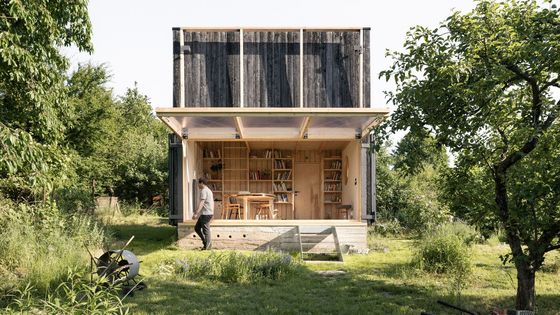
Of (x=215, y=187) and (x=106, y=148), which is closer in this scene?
(x=215, y=187)

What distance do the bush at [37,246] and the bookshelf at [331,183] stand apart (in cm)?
763

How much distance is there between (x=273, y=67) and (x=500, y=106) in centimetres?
837

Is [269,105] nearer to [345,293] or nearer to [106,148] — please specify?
[106,148]

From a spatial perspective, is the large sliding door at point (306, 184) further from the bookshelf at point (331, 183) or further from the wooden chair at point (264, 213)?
the wooden chair at point (264, 213)

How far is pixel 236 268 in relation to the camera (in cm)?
733

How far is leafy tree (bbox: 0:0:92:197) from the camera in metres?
6.83

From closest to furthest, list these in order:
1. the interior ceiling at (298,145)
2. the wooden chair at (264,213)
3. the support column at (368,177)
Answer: the support column at (368,177)
the wooden chair at (264,213)
the interior ceiling at (298,145)

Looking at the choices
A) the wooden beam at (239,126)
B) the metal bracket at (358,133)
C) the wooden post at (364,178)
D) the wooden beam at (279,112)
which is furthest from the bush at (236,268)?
the metal bracket at (358,133)

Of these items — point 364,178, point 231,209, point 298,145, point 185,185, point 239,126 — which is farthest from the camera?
point 298,145

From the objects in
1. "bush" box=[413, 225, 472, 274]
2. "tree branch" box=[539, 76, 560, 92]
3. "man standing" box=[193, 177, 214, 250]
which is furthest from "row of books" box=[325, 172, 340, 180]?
"tree branch" box=[539, 76, 560, 92]

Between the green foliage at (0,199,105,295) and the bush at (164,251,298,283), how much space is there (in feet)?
4.71

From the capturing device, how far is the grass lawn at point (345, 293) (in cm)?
584

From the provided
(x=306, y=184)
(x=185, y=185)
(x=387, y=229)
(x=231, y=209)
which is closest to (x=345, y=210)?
(x=387, y=229)

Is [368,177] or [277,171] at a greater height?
[277,171]
